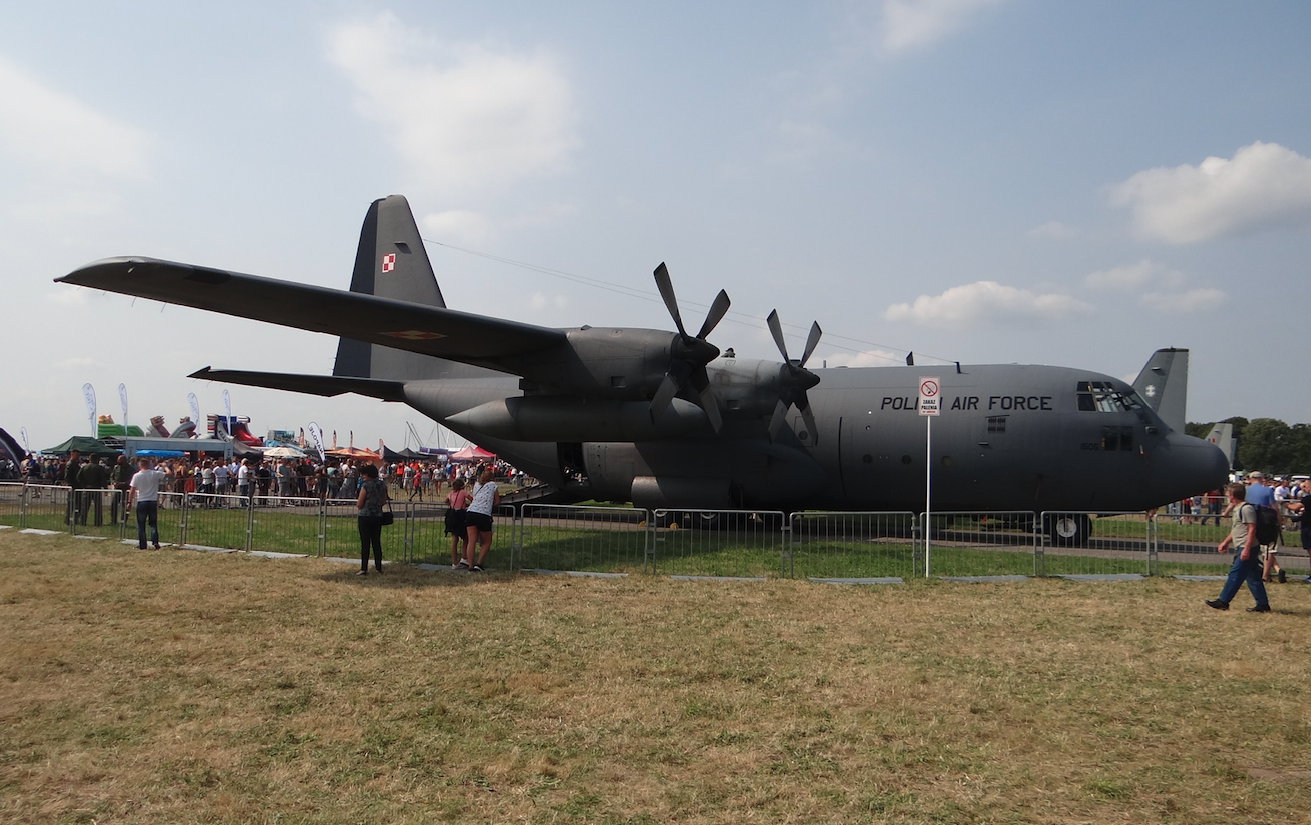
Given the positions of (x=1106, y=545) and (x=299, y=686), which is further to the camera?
(x=1106, y=545)

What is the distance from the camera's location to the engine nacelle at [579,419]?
15516 mm

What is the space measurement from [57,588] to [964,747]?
11.3m

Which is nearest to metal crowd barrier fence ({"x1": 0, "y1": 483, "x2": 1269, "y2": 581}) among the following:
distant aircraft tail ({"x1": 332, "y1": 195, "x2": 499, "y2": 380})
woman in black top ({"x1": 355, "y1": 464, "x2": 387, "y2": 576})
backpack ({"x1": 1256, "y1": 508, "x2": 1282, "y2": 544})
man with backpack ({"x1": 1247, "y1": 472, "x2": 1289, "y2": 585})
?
woman in black top ({"x1": 355, "y1": 464, "x2": 387, "y2": 576})

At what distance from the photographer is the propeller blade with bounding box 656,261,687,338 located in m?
14.9

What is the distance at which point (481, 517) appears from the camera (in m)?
12.7

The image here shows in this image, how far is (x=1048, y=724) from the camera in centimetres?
575

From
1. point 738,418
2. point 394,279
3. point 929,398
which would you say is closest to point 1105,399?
point 929,398

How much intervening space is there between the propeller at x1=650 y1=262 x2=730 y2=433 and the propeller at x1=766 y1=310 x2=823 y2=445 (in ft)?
6.86

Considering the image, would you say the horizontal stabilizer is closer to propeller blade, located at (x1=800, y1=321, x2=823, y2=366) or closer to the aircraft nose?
propeller blade, located at (x1=800, y1=321, x2=823, y2=366)

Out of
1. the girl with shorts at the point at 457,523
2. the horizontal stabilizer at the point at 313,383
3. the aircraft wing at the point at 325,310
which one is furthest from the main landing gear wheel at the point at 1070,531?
the horizontal stabilizer at the point at 313,383

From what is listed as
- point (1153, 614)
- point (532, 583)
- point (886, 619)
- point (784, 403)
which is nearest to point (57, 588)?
point (532, 583)

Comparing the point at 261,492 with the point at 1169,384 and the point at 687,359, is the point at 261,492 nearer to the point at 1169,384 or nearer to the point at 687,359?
the point at 687,359

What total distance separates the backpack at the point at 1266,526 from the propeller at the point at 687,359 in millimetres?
8596

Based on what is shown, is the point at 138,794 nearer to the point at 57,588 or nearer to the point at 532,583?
the point at 532,583
